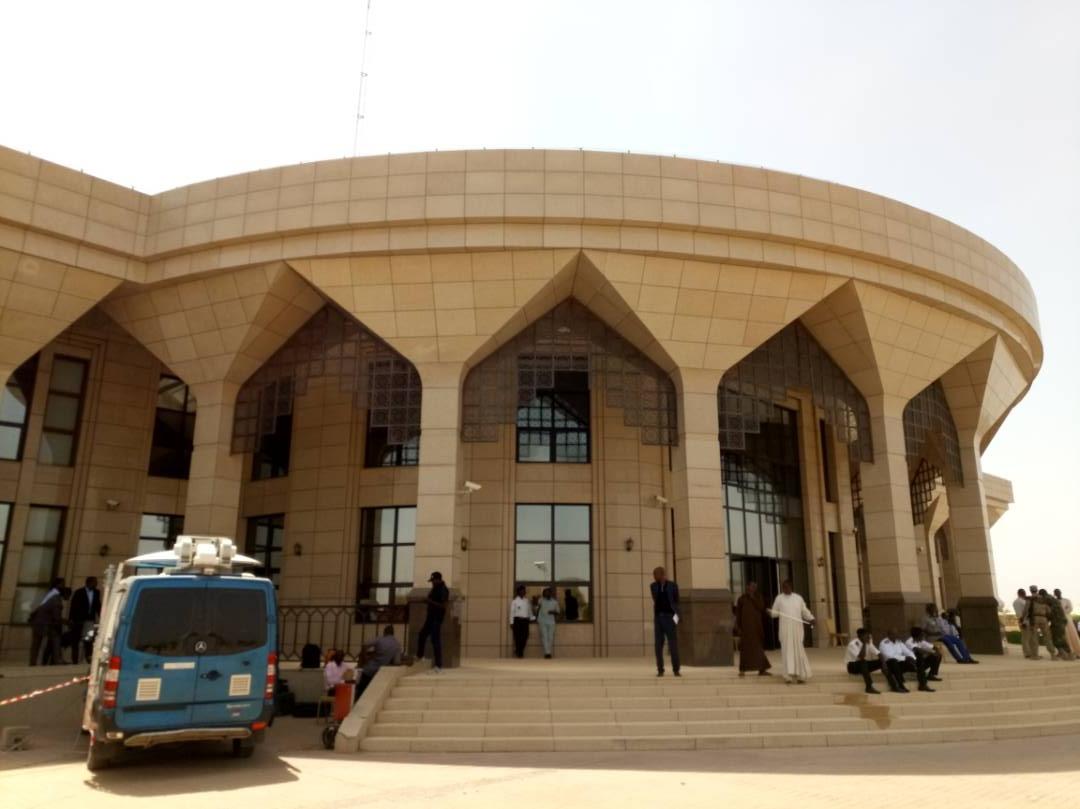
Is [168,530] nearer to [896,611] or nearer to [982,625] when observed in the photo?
[896,611]

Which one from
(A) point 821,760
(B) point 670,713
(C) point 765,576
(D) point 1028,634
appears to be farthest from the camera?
(C) point 765,576

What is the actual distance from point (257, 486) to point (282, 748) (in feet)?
37.9

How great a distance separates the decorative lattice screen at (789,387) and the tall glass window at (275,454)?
11.1 m

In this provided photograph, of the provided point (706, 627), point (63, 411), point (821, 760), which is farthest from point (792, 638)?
point (63, 411)

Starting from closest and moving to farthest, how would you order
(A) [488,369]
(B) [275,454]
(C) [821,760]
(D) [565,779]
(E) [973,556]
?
(D) [565,779]
(C) [821,760]
(A) [488,369]
(E) [973,556]
(B) [275,454]

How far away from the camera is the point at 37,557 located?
18.6 metres

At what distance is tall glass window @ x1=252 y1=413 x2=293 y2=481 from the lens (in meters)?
20.7

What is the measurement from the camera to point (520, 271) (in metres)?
15.1

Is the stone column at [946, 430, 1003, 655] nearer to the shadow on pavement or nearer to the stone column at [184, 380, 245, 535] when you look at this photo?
the shadow on pavement

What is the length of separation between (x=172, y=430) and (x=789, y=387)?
15.5 meters

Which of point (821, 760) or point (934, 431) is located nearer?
point (821, 760)

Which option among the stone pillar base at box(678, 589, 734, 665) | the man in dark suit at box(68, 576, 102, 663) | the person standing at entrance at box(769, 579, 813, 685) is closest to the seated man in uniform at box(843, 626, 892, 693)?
the person standing at entrance at box(769, 579, 813, 685)

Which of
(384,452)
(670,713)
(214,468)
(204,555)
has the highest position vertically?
(384,452)

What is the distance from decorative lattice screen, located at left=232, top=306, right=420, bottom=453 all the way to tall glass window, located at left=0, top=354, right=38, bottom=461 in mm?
6082
